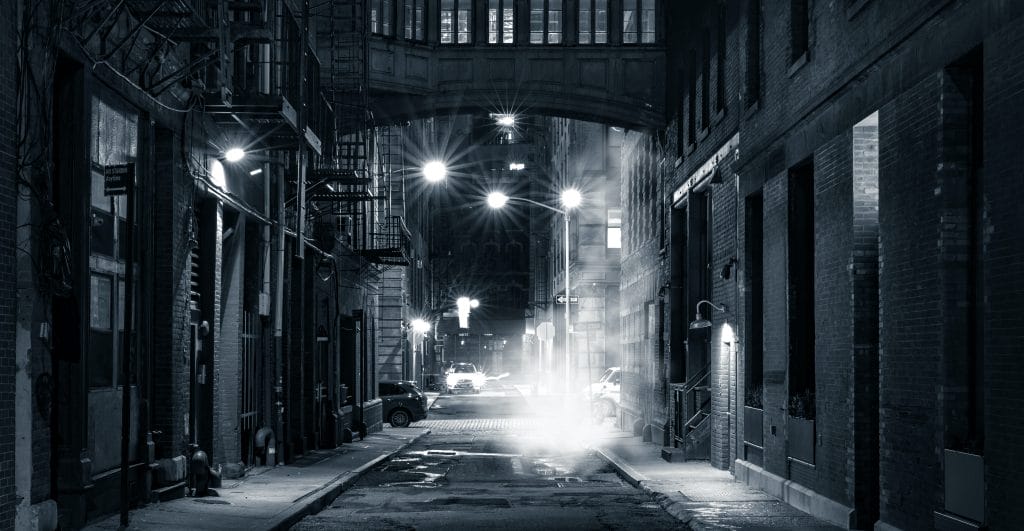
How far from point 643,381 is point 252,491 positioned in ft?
55.3

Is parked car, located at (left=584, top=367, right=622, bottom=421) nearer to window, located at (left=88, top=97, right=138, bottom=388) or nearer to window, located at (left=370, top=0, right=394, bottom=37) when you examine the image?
window, located at (left=370, top=0, right=394, bottom=37)

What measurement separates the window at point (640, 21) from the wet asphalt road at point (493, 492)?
10538 millimetres

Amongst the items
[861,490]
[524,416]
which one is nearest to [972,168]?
[861,490]

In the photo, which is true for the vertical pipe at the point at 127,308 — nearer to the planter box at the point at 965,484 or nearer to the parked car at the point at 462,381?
the planter box at the point at 965,484

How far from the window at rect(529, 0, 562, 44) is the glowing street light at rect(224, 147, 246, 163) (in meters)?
13.0

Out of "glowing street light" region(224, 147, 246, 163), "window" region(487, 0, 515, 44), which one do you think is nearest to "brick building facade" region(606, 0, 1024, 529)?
"window" region(487, 0, 515, 44)

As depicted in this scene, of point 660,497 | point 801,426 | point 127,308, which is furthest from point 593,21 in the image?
point 127,308

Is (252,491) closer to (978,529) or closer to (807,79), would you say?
(807,79)

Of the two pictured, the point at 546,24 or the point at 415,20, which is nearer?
the point at 415,20

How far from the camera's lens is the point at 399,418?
41.0 metres

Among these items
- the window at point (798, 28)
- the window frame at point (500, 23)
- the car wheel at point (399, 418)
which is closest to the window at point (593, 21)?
the window frame at point (500, 23)

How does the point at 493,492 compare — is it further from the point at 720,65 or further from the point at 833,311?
the point at 720,65

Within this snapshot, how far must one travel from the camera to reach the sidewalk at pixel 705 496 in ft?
49.4

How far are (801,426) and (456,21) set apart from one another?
1765 cm
